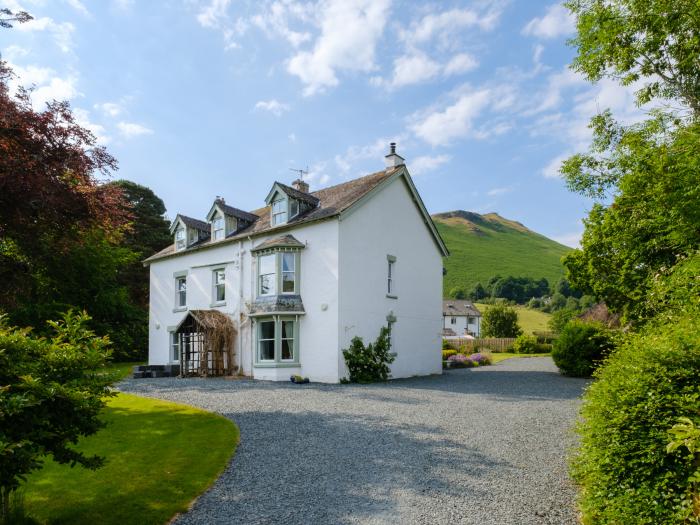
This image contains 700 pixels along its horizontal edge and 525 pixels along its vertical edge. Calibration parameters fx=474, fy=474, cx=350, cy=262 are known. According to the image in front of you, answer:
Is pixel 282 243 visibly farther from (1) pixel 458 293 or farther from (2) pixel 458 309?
(1) pixel 458 293

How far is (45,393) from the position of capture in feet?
16.5

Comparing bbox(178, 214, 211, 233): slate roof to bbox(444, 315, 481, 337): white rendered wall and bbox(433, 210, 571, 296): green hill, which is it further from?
bbox(433, 210, 571, 296): green hill

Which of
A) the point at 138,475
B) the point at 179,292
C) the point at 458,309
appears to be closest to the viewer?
the point at 138,475

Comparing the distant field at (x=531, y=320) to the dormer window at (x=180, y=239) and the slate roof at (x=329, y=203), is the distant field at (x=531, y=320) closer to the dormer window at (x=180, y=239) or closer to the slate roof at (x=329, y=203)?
the slate roof at (x=329, y=203)

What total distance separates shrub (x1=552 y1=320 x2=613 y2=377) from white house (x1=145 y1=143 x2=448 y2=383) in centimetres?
603

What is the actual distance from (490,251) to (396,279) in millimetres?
141897

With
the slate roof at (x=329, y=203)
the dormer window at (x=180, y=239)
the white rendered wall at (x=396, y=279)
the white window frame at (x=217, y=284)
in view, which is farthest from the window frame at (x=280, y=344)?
the dormer window at (x=180, y=239)

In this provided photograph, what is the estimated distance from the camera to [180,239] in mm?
27156

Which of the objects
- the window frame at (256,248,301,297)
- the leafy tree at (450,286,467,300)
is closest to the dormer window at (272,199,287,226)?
the window frame at (256,248,301,297)

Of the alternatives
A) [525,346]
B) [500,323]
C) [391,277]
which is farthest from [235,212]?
[500,323]

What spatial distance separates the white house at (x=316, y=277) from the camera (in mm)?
19453

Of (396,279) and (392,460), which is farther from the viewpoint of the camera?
(396,279)

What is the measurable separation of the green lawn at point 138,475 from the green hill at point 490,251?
10624 centimetres

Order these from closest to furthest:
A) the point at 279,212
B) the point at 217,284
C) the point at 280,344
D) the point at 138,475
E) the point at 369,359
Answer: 1. the point at 138,475
2. the point at 369,359
3. the point at 280,344
4. the point at 279,212
5. the point at 217,284
